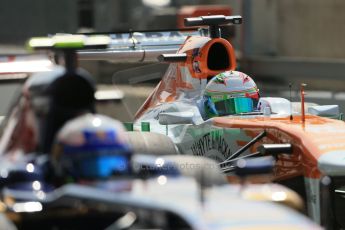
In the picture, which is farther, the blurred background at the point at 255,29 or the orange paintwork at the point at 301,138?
the blurred background at the point at 255,29

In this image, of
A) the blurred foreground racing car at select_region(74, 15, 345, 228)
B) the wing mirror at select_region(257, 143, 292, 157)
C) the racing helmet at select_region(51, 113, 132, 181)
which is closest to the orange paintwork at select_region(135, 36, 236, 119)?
the blurred foreground racing car at select_region(74, 15, 345, 228)

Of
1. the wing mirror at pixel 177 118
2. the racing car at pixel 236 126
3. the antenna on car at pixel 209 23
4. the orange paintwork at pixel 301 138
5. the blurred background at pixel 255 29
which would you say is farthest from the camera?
the blurred background at pixel 255 29

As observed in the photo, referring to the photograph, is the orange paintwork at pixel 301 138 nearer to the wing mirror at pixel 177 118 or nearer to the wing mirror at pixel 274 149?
the wing mirror at pixel 274 149

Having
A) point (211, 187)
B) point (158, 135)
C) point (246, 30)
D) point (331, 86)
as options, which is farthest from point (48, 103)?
point (246, 30)

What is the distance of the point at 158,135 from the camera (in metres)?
8.43

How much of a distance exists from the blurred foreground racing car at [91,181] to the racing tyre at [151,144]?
6.96ft

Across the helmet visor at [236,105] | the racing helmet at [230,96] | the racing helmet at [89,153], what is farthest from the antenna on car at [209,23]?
the racing helmet at [89,153]

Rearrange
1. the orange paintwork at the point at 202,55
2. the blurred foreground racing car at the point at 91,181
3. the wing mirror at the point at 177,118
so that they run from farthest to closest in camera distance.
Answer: the orange paintwork at the point at 202,55 → the wing mirror at the point at 177,118 → the blurred foreground racing car at the point at 91,181

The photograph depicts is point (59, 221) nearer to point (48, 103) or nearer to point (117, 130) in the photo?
point (117, 130)

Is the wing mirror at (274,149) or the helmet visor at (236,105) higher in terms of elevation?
the wing mirror at (274,149)

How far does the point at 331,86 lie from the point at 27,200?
14.6m

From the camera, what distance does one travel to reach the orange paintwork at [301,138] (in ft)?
24.1

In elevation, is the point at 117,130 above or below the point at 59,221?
above

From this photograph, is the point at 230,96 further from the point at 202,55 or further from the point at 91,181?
the point at 91,181
